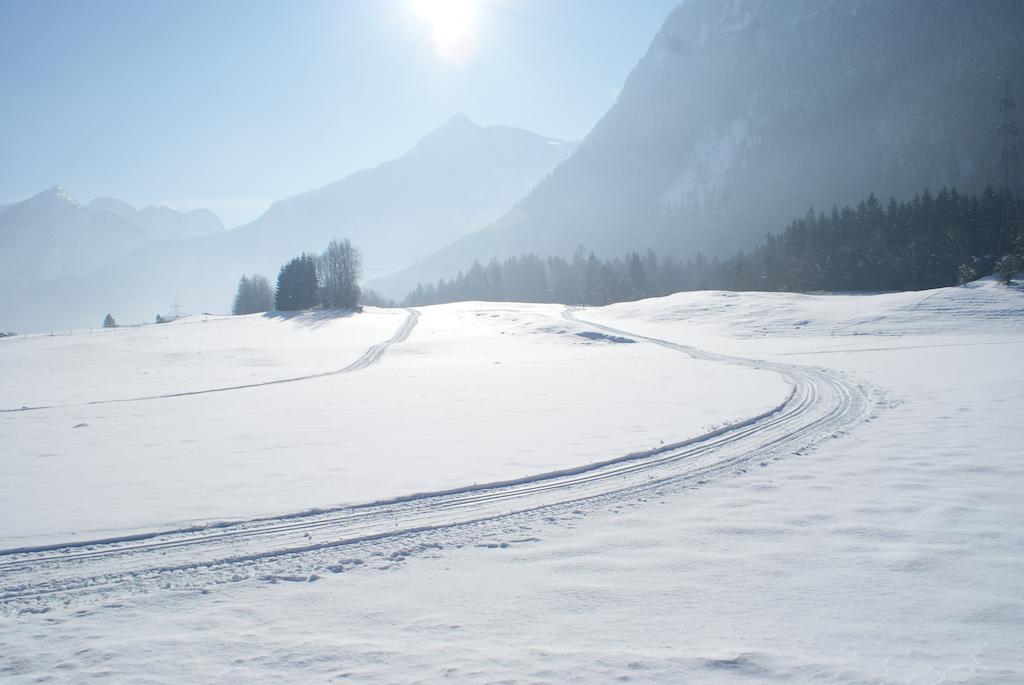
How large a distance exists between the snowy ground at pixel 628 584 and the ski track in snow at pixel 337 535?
4cm

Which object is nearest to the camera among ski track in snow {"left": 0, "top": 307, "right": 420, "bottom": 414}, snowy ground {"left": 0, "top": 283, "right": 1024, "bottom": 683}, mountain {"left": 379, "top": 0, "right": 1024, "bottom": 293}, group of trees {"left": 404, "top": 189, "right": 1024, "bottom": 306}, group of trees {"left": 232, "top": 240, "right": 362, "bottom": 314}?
snowy ground {"left": 0, "top": 283, "right": 1024, "bottom": 683}

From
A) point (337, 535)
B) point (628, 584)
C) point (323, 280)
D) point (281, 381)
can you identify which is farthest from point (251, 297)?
point (628, 584)

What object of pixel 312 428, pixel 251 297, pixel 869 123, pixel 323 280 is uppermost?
pixel 869 123

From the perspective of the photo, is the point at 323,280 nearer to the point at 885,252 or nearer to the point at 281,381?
the point at 281,381

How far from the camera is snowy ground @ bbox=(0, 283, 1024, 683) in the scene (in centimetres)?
398

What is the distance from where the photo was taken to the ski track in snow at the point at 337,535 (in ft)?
18.5

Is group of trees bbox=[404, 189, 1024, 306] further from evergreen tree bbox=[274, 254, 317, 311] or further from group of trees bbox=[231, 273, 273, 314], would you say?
group of trees bbox=[231, 273, 273, 314]

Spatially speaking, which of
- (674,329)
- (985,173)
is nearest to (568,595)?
(674,329)

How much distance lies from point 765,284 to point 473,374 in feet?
223

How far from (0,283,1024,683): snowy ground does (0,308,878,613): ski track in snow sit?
4 cm

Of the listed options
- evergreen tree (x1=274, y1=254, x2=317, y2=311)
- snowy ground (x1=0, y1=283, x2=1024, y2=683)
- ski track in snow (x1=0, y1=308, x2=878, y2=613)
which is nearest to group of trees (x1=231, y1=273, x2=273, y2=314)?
evergreen tree (x1=274, y1=254, x2=317, y2=311)

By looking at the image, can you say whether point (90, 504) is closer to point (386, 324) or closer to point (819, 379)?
point (819, 379)

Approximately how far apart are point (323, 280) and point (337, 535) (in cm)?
7612

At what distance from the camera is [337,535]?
21.6ft
